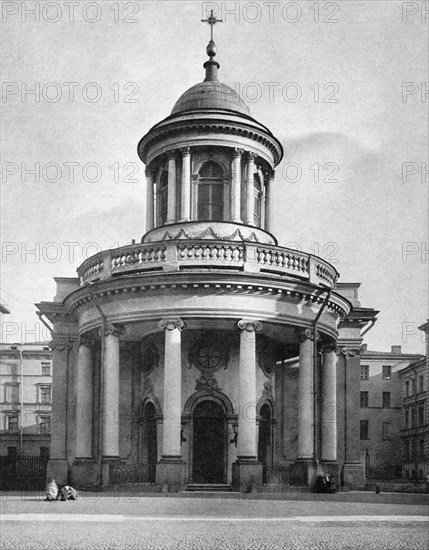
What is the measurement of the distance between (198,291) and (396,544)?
13357 mm

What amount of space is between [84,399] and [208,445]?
15.9 ft

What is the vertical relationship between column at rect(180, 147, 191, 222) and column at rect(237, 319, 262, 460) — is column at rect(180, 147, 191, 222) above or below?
above

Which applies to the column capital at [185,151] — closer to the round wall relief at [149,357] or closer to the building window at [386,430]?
the round wall relief at [149,357]

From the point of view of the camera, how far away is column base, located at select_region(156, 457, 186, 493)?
25438 millimetres

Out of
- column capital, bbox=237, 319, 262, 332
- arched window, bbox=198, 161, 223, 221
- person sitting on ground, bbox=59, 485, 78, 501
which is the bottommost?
person sitting on ground, bbox=59, 485, 78, 501

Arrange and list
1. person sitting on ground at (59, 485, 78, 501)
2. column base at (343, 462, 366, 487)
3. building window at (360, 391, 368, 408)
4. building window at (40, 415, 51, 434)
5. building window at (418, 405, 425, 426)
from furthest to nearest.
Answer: building window at (360, 391, 368, 408)
building window at (40, 415, 51, 434)
building window at (418, 405, 425, 426)
column base at (343, 462, 366, 487)
person sitting on ground at (59, 485, 78, 501)

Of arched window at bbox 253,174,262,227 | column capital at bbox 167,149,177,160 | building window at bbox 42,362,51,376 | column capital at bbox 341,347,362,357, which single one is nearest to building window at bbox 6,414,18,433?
building window at bbox 42,362,51,376

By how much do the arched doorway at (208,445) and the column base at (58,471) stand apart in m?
5.22

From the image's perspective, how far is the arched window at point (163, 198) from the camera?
32.9m

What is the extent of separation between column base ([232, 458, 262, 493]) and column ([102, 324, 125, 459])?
4.19 meters

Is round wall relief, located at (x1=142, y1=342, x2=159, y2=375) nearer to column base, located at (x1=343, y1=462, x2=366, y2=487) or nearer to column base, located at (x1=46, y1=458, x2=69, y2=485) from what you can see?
column base, located at (x1=46, y1=458, x2=69, y2=485)

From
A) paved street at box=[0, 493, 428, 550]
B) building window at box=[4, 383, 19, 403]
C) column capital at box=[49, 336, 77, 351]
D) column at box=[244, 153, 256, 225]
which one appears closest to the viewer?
paved street at box=[0, 493, 428, 550]

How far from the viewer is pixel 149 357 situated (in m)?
30.0

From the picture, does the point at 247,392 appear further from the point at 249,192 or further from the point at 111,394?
the point at 249,192
